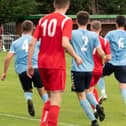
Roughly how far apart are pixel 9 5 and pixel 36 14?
14.0ft

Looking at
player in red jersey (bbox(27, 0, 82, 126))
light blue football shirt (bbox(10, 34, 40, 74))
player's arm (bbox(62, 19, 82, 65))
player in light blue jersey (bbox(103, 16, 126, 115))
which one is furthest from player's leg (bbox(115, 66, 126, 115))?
player's arm (bbox(62, 19, 82, 65))

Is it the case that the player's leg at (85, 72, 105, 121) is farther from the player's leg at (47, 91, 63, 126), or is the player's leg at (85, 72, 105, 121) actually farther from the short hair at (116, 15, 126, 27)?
the player's leg at (47, 91, 63, 126)

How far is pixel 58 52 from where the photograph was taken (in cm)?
791

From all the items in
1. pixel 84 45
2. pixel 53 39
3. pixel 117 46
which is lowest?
pixel 117 46

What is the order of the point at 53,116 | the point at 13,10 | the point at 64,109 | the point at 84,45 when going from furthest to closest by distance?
the point at 13,10 → the point at 64,109 → the point at 84,45 → the point at 53,116

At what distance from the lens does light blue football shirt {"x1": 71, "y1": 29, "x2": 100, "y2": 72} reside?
31.7 feet

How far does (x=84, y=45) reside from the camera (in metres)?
9.70

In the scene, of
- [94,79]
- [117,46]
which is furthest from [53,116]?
[117,46]

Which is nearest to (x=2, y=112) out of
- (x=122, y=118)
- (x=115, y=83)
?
(x=122, y=118)

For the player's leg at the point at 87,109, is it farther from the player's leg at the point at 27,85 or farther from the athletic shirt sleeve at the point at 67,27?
the athletic shirt sleeve at the point at 67,27

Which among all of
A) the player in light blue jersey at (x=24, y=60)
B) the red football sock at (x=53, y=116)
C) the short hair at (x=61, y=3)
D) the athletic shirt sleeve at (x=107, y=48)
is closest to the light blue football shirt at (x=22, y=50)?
the player in light blue jersey at (x=24, y=60)

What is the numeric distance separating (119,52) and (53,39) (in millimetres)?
4051

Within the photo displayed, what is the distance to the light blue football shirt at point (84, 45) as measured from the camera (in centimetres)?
967

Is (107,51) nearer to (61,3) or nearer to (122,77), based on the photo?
(122,77)
